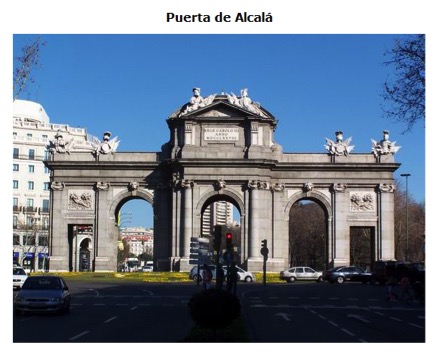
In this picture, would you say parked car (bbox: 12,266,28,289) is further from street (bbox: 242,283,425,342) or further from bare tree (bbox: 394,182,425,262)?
bare tree (bbox: 394,182,425,262)

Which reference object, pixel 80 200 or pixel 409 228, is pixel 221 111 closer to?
pixel 80 200

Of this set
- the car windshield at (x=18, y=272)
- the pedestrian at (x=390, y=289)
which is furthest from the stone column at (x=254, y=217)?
the pedestrian at (x=390, y=289)

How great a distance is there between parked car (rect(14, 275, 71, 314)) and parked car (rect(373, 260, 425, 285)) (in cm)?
3294

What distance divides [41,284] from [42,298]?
1947 mm

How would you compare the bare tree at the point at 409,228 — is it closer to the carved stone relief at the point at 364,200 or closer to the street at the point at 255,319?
the carved stone relief at the point at 364,200

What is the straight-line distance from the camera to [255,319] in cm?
3203

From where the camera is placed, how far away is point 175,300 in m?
45.1

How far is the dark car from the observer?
73.6 meters

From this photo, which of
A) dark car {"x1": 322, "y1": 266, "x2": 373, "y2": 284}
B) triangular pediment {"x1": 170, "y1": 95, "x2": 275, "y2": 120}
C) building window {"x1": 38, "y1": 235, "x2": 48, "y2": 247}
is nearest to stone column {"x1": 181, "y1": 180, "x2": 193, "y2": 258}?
triangular pediment {"x1": 170, "y1": 95, "x2": 275, "y2": 120}

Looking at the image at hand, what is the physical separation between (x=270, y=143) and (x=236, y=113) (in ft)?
14.3

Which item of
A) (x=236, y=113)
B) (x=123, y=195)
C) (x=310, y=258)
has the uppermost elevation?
(x=236, y=113)

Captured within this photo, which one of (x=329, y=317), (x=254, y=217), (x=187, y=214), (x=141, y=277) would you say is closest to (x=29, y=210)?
(x=187, y=214)

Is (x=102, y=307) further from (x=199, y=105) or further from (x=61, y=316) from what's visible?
(x=199, y=105)
